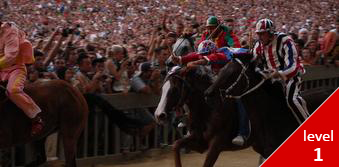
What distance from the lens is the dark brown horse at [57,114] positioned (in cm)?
851

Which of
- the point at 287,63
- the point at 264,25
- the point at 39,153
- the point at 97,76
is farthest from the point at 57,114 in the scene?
the point at 287,63

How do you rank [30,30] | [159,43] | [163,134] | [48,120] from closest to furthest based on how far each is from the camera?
1. [48,120]
2. [163,134]
3. [159,43]
4. [30,30]

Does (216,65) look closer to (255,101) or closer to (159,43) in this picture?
(255,101)

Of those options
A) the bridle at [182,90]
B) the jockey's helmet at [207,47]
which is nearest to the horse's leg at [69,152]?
the bridle at [182,90]

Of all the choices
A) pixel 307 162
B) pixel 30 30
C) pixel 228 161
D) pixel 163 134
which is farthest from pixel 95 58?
pixel 30 30

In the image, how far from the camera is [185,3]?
32.8 m

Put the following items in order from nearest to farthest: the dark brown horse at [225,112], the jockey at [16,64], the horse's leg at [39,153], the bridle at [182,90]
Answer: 1. the dark brown horse at [225,112]
2. the bridle at [182,90]
3. the jockey at [16,64]
4. the horse's leg at [39,153]

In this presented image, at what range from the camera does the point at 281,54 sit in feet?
26.1

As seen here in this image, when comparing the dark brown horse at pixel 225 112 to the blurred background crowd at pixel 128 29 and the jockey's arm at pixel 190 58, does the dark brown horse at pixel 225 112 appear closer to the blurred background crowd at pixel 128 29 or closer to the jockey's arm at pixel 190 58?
the jockey's arm at pixel 190 58

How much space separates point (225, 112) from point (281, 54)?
1.03 metres

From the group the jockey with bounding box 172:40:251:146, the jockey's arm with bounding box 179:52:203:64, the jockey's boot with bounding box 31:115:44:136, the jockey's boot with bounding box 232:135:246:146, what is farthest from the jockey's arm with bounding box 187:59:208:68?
the jockey's boot with bounding box 31:115:44:136

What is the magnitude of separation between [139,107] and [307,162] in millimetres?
5635

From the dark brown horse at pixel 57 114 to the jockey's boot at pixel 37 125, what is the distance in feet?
0.19

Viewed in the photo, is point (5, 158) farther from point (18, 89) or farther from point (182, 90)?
point (182, 90)
